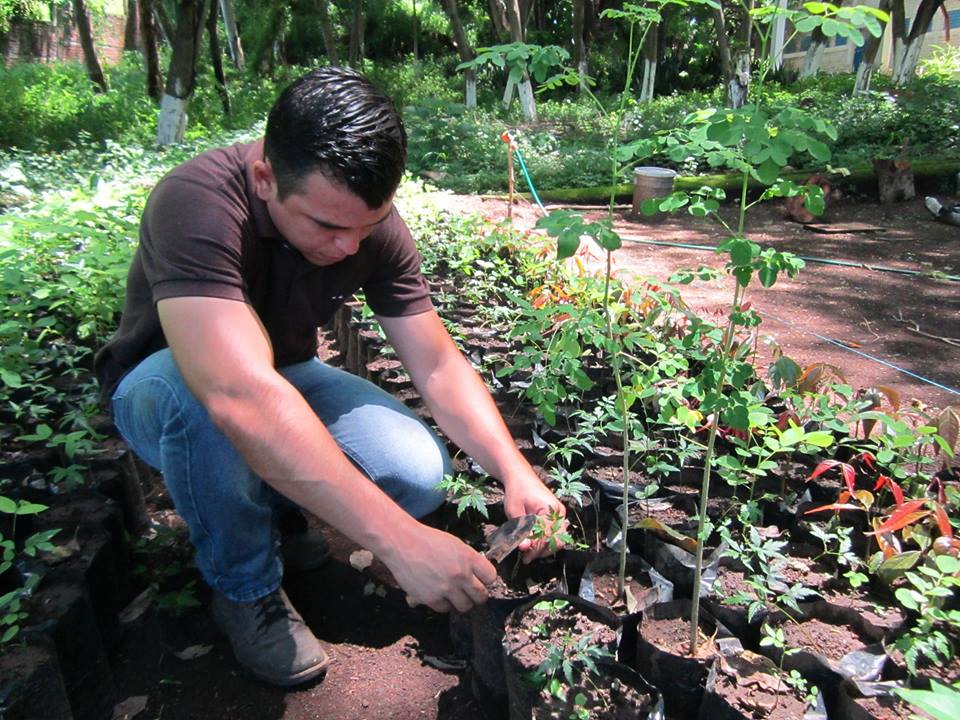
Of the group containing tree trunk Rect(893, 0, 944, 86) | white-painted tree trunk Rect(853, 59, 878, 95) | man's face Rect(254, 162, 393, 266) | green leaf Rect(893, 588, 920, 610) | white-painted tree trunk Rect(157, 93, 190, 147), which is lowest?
green leaf Rect(893, 588, 920, 610)

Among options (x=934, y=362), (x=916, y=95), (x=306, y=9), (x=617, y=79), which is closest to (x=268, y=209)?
(x=934, y=362)

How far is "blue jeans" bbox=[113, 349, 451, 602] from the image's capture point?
1.65 metres

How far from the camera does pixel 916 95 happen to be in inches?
447

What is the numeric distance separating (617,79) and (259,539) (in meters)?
23.4

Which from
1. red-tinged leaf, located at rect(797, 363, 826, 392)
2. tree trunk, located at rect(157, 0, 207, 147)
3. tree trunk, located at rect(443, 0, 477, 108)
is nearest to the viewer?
red-tinged leaf, located at rect(797, 363, 826, 392)

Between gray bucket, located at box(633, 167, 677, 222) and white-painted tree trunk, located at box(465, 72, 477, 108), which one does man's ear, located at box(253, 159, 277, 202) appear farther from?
white-painted tree trunk, located at box(465, 72, 477, 108)

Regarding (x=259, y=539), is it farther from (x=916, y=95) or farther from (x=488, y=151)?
(x=916, y=95)

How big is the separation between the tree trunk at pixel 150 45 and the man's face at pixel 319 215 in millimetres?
9691

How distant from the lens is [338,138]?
138 cm

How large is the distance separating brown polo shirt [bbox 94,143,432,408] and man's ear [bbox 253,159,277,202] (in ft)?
0.25

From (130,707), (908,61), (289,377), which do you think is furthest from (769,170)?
(908,61)

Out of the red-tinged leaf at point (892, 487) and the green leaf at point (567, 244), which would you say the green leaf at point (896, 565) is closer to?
the red-tinged leaf at point (892, 487)

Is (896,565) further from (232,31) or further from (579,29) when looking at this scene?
(232,31)

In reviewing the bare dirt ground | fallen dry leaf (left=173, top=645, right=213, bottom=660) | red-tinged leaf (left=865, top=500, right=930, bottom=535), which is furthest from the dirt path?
fallen dry leaf (left=173, top=645, right=213, bottom=660)
